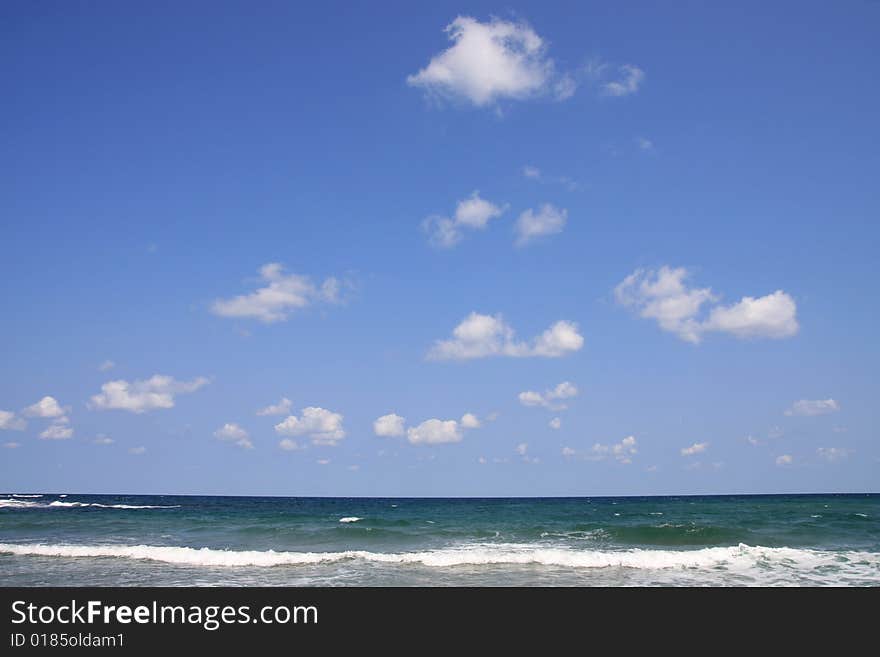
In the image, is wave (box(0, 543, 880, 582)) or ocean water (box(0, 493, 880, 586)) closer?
ocean water (box(0, 493, 880, 586))

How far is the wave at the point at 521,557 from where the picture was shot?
55.7 feet

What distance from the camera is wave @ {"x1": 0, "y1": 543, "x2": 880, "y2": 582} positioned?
16984mm
